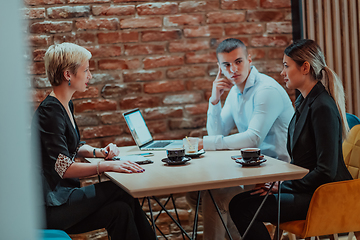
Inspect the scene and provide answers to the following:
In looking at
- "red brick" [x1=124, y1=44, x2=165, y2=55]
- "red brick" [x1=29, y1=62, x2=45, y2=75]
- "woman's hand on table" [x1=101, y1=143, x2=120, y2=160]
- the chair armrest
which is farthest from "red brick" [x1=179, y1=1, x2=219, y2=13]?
the chair armrest

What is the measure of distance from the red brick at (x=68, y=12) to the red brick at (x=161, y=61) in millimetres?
588

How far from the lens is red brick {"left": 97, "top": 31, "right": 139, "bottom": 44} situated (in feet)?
9.41

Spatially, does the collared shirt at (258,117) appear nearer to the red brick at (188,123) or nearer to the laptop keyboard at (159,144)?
the laptop keyboard at (159,144)

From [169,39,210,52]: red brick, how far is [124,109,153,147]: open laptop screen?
2.28 feet

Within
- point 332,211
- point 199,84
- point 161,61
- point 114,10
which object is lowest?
point 332,211

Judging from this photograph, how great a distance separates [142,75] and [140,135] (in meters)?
0.64

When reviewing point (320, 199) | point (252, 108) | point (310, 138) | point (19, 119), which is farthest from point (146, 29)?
point (19, 119)

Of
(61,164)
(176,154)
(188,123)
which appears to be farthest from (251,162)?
(188,123)

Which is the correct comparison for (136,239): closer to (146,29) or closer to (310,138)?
(310,138)

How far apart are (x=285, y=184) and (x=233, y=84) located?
1002 mm

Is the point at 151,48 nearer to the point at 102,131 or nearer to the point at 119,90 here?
the point at 119,90

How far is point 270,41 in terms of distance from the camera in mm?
3094

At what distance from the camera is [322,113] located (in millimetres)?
1736

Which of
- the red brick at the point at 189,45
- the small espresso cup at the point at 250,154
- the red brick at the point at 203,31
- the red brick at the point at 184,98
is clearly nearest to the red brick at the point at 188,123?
the red brick at the point at 184,98
